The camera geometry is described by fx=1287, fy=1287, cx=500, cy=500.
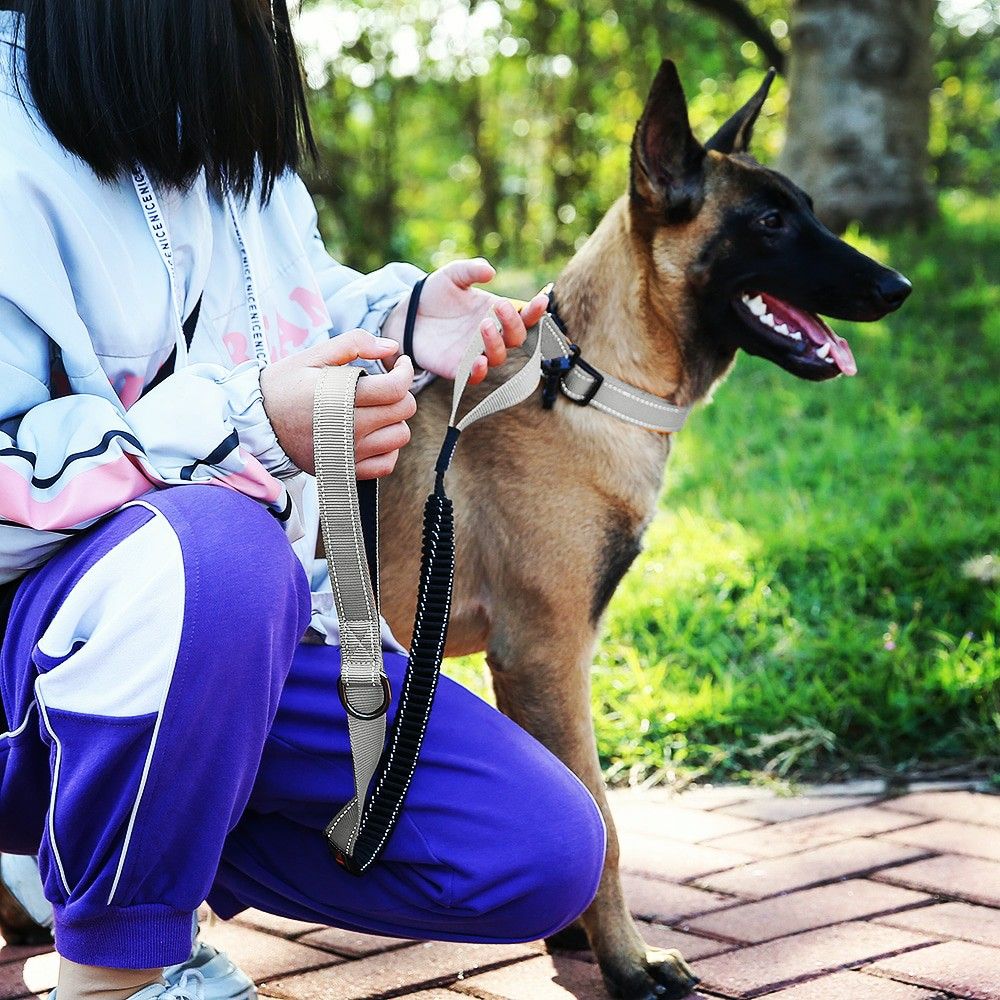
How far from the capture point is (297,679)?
1817 millimetres

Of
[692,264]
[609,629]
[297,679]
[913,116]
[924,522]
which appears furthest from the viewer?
[913,116]

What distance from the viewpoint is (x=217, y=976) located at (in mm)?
1820

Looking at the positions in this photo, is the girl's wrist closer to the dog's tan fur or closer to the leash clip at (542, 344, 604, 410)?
the dog's tan fur

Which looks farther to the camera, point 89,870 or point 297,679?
point 297,679

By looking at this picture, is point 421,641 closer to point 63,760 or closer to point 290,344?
point 63,760

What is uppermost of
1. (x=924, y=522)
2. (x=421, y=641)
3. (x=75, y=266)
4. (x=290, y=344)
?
(x=75, y=266)

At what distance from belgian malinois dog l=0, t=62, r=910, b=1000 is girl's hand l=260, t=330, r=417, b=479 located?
0.71 m

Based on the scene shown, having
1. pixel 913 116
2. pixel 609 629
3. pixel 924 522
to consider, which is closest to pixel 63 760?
pixel 609 629

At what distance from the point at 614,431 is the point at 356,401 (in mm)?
934

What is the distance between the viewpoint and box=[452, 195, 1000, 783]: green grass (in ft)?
10.8

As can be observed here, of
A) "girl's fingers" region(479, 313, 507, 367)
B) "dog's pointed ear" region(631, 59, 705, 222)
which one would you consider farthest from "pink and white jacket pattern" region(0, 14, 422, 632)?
"dog's pointed ear" region(631, 59, 705, 222)

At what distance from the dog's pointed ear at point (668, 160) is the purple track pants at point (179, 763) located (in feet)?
4.42

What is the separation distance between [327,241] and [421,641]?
10.3 metres

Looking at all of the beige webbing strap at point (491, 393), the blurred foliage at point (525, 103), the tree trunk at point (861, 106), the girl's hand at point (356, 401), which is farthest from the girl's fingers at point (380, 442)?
the blurred foliage at point (525, 103)
